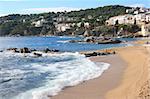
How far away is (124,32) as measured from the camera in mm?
127000

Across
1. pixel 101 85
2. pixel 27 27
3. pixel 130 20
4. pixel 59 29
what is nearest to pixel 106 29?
pixel 130 20

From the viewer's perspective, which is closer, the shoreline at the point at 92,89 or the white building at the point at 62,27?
the shoreline at the point at 92,89

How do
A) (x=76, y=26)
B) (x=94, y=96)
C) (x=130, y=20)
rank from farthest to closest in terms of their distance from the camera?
(x=76, y=26), (x=130, y=20), (x=94, y=96)

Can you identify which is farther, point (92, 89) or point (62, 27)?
point (62, 27)

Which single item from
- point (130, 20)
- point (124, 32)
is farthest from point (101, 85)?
point (130, 20)

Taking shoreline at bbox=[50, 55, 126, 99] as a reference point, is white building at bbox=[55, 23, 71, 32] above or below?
below

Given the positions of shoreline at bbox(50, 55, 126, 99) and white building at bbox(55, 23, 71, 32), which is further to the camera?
white building at bbox(55, 23, 71, 32)

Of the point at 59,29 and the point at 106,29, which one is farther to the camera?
the point at 59,29

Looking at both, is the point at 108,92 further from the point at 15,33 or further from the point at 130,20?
the point at 15,33

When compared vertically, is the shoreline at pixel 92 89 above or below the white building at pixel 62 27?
above

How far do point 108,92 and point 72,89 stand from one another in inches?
81.0

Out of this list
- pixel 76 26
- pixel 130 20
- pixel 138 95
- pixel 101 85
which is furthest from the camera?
pixel 76 26

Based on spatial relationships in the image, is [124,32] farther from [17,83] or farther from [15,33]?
[17,83]

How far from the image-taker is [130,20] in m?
157
